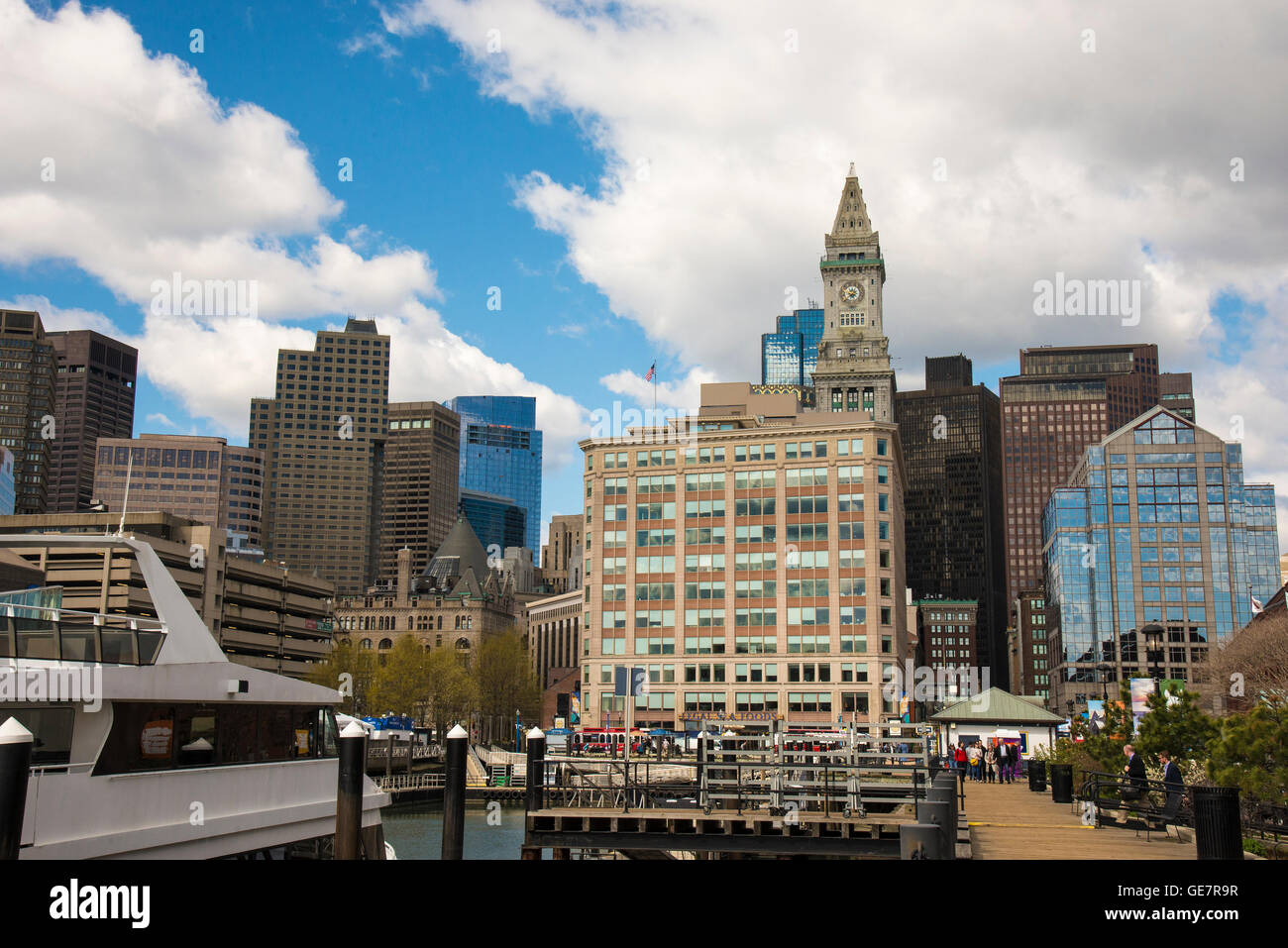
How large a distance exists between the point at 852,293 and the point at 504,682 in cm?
9872

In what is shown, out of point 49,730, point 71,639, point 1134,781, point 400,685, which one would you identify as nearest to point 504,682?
point 400,685

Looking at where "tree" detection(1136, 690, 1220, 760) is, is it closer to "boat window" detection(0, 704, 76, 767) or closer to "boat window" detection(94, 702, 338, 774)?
"boat window" detection(94, 702, 338, 774)

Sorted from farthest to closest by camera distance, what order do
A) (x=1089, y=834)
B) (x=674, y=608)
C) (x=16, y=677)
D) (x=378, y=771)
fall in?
(x=674, y=608)
(x=378, y=771)
(x=1089, y=834)
(x=16, y=677)

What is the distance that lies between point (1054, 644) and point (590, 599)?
316 feet

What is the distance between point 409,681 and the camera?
114875mm

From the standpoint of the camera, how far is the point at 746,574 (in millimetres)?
107312

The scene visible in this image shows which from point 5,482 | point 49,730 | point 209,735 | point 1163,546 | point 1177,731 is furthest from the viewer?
point 5,482

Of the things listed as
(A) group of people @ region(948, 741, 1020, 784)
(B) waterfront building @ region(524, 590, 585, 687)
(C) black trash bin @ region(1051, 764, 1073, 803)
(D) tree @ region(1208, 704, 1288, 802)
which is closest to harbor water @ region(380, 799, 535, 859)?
(A) group of people @ region(948, 741, 1020, 784)

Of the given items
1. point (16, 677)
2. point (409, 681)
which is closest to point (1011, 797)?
point (16, 677)

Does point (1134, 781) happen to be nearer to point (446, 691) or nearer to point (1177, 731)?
point (1177, 731)

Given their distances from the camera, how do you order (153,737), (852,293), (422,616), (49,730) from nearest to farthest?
1. (49,730)
2. (153,737)
3. (422,616)
4. (852,293)
